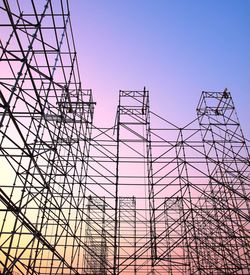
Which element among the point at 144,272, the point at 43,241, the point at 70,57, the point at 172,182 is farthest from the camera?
the point at 144,272

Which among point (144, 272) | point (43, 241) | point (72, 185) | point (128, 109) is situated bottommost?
point (43, 241)

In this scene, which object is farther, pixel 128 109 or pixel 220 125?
pixel 220 125

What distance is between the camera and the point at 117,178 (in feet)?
38.7

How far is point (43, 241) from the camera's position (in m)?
7.99

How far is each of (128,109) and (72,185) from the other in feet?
15.7

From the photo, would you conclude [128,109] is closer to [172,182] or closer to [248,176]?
[172,182]

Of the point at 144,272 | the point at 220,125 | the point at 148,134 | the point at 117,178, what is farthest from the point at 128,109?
the point at 144,272

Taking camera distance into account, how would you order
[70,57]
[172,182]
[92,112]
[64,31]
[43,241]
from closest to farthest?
[43,241] → [64,31] → [70,57] → [172,182] → [92,112]

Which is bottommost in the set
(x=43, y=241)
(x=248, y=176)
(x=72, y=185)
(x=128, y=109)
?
(x=43, y=241)

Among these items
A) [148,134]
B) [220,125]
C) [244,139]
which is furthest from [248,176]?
[148,134]

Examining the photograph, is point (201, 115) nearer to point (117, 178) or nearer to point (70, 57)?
point (117, 178)

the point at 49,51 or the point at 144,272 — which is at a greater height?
the point at 49,51

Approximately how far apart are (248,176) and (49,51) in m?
11.2

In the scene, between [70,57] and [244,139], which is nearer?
[70,57]
